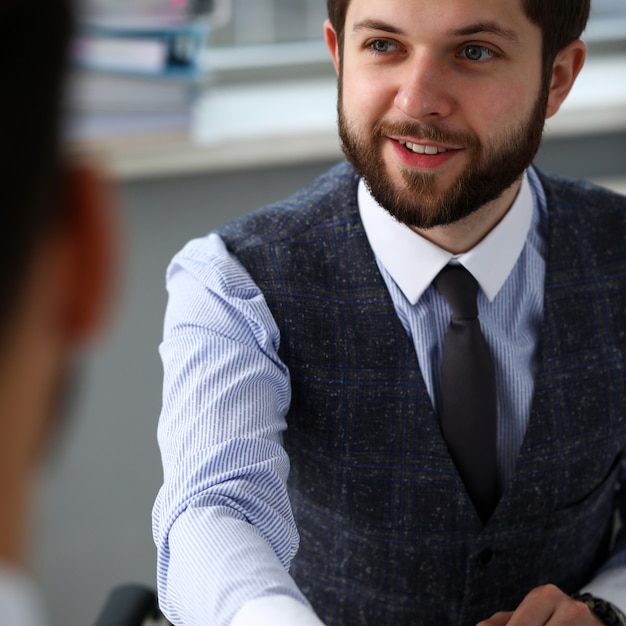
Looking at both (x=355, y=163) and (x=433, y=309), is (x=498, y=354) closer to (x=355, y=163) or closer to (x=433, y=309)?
(x=433, y=309)

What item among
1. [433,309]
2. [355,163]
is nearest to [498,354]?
[433,309]

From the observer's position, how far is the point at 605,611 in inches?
45.4

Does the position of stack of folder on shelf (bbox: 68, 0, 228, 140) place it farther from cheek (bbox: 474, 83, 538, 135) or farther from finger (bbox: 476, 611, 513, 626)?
finger (bbox: 476, 611, 513, 626)

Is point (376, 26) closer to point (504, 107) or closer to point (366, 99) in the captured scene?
point (366, 99)

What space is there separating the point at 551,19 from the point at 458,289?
36 cm

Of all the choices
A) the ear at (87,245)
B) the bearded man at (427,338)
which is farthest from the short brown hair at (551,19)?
the ear at (87,245)

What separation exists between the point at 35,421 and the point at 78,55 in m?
0.13

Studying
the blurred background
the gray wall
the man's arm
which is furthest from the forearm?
the gray wall

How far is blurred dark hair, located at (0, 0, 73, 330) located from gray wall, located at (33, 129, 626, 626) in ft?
5.71

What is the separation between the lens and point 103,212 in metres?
0.36

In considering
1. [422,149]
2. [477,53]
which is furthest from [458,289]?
[477,53]

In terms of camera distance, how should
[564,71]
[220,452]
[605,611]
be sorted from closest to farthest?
[220,452] < [605,611] < [564,71]

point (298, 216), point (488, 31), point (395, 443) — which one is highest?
point (488, 31)

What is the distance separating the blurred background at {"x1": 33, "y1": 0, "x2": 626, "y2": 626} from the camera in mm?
2035
